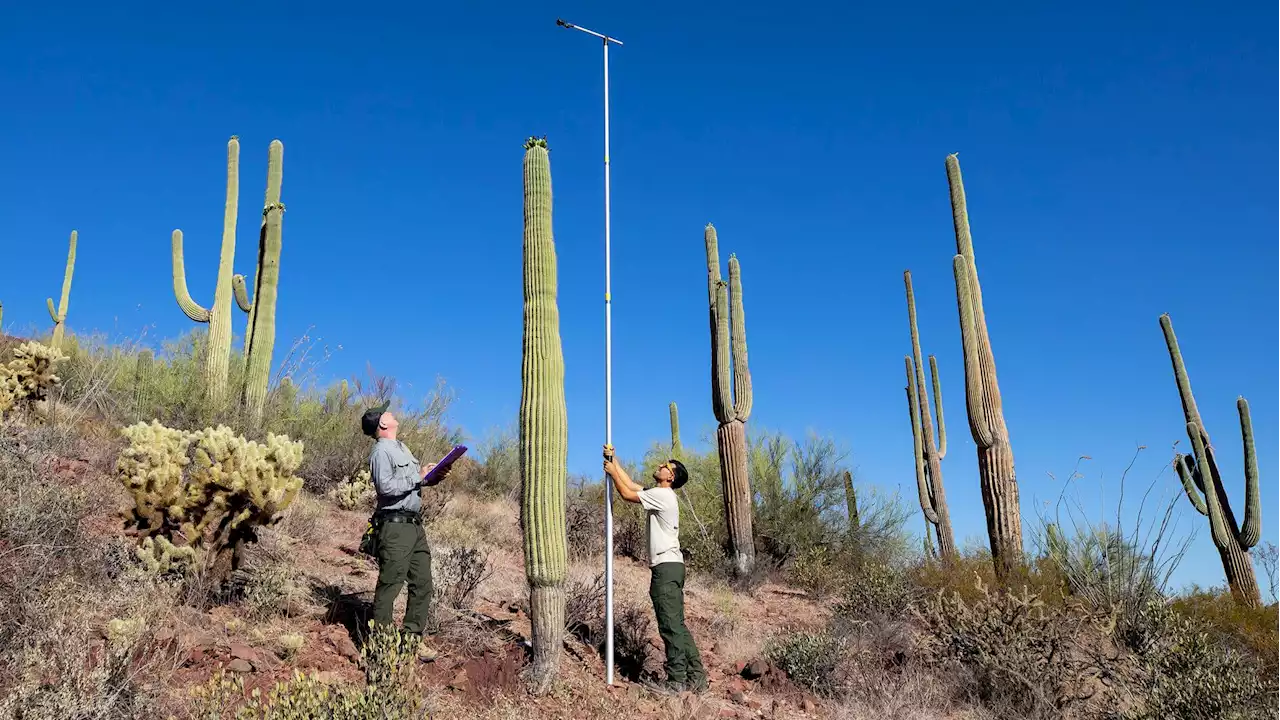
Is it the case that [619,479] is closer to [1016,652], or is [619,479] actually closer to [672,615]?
[672,615]

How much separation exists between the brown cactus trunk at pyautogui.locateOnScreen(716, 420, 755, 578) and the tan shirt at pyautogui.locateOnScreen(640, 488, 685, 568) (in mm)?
7193

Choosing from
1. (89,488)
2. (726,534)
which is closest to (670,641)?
(89,488)

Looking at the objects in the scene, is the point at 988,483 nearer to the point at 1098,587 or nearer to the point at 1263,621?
the point at 1098,587

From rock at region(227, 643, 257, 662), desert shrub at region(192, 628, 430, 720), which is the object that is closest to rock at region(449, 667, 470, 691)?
desert shrub at region(192, 628, 430, 720)

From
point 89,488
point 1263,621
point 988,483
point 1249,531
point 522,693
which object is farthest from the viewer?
point 1249,531

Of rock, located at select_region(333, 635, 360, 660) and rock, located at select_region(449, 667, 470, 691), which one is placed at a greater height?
rock, located at select_region(333, 635, 360, 660)

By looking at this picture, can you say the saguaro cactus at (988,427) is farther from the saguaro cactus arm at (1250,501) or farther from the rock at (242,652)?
the rock at (242,652)

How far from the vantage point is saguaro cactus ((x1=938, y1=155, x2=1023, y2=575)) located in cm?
1098

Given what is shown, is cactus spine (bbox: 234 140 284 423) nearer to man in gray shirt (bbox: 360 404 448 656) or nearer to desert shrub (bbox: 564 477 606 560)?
desert shrub (bbox: 564 477 606 560)

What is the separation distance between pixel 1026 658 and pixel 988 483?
3.93m

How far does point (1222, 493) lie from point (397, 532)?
14.6m

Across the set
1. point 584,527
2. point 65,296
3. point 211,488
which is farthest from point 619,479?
point 65,296

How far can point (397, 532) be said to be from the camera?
21.1 feet

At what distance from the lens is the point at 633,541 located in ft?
50.4
